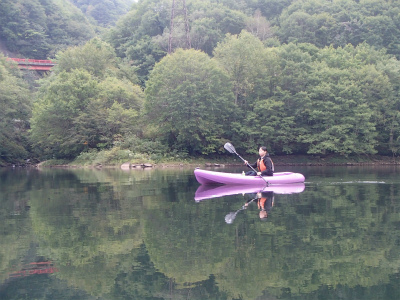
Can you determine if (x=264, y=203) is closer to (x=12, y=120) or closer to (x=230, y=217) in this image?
(x=230, y=217)

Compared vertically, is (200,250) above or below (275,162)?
below

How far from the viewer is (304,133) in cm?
3888

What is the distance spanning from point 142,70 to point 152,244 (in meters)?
51.1

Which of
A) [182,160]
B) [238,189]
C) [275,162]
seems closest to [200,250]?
[238,189]

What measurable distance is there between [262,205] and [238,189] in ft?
14.2

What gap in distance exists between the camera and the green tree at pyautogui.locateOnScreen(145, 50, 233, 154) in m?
35.8

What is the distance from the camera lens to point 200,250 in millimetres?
6844

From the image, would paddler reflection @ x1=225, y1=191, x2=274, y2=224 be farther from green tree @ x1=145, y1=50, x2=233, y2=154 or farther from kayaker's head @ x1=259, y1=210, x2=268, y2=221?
green tree @ x1=145, y1=50, x2=233, y2=154

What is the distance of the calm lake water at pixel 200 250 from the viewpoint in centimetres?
536

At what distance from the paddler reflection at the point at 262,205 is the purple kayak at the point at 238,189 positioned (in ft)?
2.34

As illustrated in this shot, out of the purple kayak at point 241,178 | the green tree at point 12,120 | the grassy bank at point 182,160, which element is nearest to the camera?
the purple kayak at point 241,178

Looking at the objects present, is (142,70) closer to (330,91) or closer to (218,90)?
(218,90)

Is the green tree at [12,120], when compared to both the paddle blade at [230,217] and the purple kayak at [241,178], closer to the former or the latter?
the purple kayak at [241,178]

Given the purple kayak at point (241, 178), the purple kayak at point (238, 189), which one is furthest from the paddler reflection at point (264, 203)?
the purple kayak at point (241, 178)
